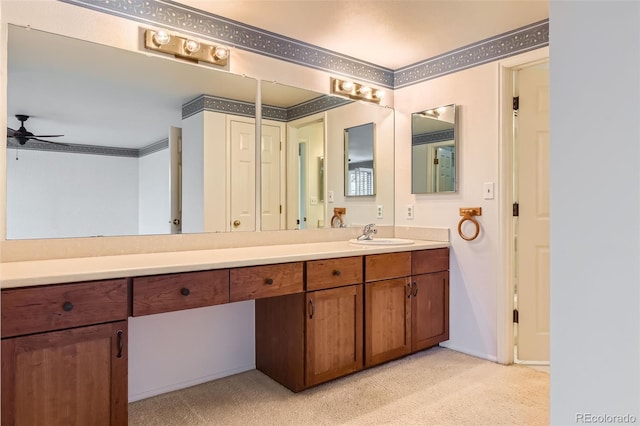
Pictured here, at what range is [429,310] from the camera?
287cm

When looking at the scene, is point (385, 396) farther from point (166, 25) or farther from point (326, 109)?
point (166, 25)

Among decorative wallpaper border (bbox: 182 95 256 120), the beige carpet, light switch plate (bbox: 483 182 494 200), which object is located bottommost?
the beige carpet

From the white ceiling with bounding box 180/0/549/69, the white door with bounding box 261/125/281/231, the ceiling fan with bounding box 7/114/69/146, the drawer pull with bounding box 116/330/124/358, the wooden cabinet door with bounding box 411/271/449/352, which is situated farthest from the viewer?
the wooden cabinet door with bounding box 411/271/449/352

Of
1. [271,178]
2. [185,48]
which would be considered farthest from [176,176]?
[185,48]

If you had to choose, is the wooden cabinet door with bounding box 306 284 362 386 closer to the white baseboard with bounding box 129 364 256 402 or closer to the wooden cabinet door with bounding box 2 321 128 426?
the white baseboard with bounding box 129 364 256 402

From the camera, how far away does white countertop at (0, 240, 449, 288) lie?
1.47 m

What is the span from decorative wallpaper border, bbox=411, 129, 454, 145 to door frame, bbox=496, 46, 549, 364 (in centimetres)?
38

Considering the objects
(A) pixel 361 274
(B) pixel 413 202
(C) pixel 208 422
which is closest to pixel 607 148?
(A) pixel 361 274

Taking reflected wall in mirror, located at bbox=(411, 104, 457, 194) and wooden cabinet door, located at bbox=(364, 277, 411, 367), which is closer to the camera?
wooden cabinet door, located at bbox=(364, 277, 411, 367)

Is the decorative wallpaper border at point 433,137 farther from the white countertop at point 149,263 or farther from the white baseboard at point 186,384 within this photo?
the white baseboard at point 186,384

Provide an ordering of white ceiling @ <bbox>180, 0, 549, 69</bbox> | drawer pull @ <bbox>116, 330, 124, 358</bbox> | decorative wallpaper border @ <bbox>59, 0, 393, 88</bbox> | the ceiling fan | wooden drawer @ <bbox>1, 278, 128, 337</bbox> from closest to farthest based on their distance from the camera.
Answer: wooden drawer @ <bbox>1, 278, 128, 337</bbox>, drawer pull @ <bbox>116, 330, 124, 358</bbox>, the ceiling fan, decorative wallpaper border @ <bbox>59, 0, 393, 88</bbox>, white ceiling @ <bbox>180, 0, 549, 69</bbox>

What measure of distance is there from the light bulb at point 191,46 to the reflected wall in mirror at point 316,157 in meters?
0.47

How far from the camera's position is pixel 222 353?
8.15ft

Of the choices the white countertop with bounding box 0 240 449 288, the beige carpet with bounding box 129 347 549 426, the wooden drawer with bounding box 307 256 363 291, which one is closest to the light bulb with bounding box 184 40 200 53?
the white countertop with bounding box 0 240 449 288
